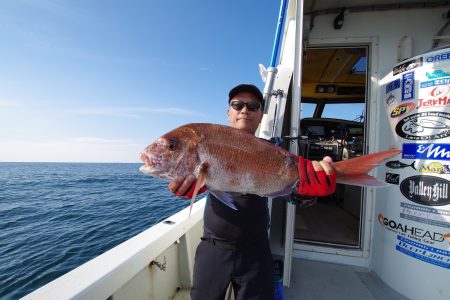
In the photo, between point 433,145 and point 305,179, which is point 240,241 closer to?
point 305,179

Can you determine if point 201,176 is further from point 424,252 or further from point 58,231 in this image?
point 58,231

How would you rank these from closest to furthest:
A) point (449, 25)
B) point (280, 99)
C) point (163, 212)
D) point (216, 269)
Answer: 1. point (216, 269)
2. point (280, 99)
3. point (449, 25)
4. point (163, 212)

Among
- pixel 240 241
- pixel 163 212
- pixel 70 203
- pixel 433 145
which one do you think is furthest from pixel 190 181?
pixel 70 203

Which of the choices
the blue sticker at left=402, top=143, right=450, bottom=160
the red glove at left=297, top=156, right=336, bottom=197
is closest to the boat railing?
the red glove at left=297, top=156, right=336, bottom=197

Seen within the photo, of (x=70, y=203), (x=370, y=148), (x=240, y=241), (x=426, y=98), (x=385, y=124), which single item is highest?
(x=426, y=98)

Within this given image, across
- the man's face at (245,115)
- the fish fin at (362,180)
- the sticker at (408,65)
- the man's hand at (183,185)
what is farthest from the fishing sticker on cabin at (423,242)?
the man's hand at (183,185)

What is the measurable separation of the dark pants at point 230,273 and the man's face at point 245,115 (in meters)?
1.13

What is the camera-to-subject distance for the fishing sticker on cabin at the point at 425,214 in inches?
92.0

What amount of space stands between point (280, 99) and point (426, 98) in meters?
1.62

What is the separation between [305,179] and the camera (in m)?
1.59

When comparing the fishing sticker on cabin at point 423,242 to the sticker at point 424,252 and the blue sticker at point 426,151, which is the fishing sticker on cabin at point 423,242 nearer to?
the sticker at point 424,252

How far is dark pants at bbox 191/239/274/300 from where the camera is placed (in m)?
1.83

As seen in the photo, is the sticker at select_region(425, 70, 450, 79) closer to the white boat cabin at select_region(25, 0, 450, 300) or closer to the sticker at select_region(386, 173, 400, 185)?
the white boat cabin at select_region(25, 0, 450, 300)

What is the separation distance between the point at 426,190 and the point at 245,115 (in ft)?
7.37
